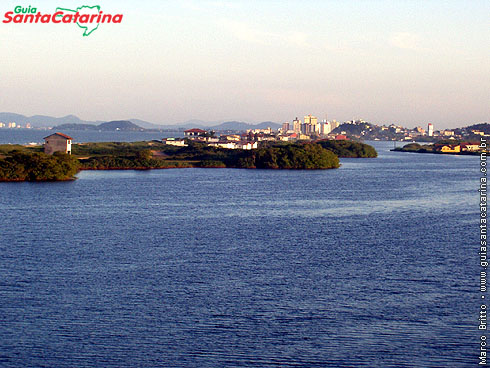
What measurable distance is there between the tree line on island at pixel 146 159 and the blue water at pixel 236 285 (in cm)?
1799

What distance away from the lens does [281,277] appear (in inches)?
984

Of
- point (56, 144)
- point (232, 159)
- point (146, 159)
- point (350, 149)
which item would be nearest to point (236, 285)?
point (56, 144)

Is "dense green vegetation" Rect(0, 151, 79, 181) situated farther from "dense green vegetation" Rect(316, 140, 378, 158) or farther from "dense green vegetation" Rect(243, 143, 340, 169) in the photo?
"dense green vegetation" Rect(316, 140, 378, 158)

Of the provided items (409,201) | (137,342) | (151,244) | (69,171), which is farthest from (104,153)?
(137,342)

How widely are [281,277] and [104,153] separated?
243 feet

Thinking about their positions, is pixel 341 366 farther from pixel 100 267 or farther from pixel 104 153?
pixel 104 153

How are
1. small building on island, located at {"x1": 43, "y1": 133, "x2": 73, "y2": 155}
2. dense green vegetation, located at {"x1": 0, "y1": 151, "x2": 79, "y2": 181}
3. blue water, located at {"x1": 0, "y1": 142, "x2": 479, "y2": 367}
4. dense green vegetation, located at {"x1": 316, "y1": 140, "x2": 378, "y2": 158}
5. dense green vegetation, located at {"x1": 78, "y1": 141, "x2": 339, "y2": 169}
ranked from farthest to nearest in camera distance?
dense green vegetation, located at {"x1": 316, "y1": 140, "x2": 378, "y2": 158}, dense green vegetation, located at {"x1": 78, "y1": 141, "x2": 339, "y2": 169}, small building on island, located at {"x1": 43, "y1": 133, "x2": 73, "y2": 155}, dense green vegetation, located at {"x1": 0, "y1": 151, "x2": 79, "y2": 181}, blue water, located at {"x1": 0, "y1": 142, "x2": 479, "y2": 367}

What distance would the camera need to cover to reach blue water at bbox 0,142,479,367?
58.5 ft

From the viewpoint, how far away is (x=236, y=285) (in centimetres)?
2367

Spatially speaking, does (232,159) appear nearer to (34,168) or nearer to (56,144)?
(56,144)

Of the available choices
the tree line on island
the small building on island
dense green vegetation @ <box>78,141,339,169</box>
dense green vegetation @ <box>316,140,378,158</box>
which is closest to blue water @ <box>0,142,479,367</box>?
the tree line on island

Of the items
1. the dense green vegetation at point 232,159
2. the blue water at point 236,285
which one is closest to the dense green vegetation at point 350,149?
the dense green vegetation at point 232,159

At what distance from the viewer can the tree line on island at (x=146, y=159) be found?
2458 inches

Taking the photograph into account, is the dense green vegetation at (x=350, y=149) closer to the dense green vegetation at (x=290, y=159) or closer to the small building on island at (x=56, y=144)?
the dense green vegetation at (x=290, y=159)
